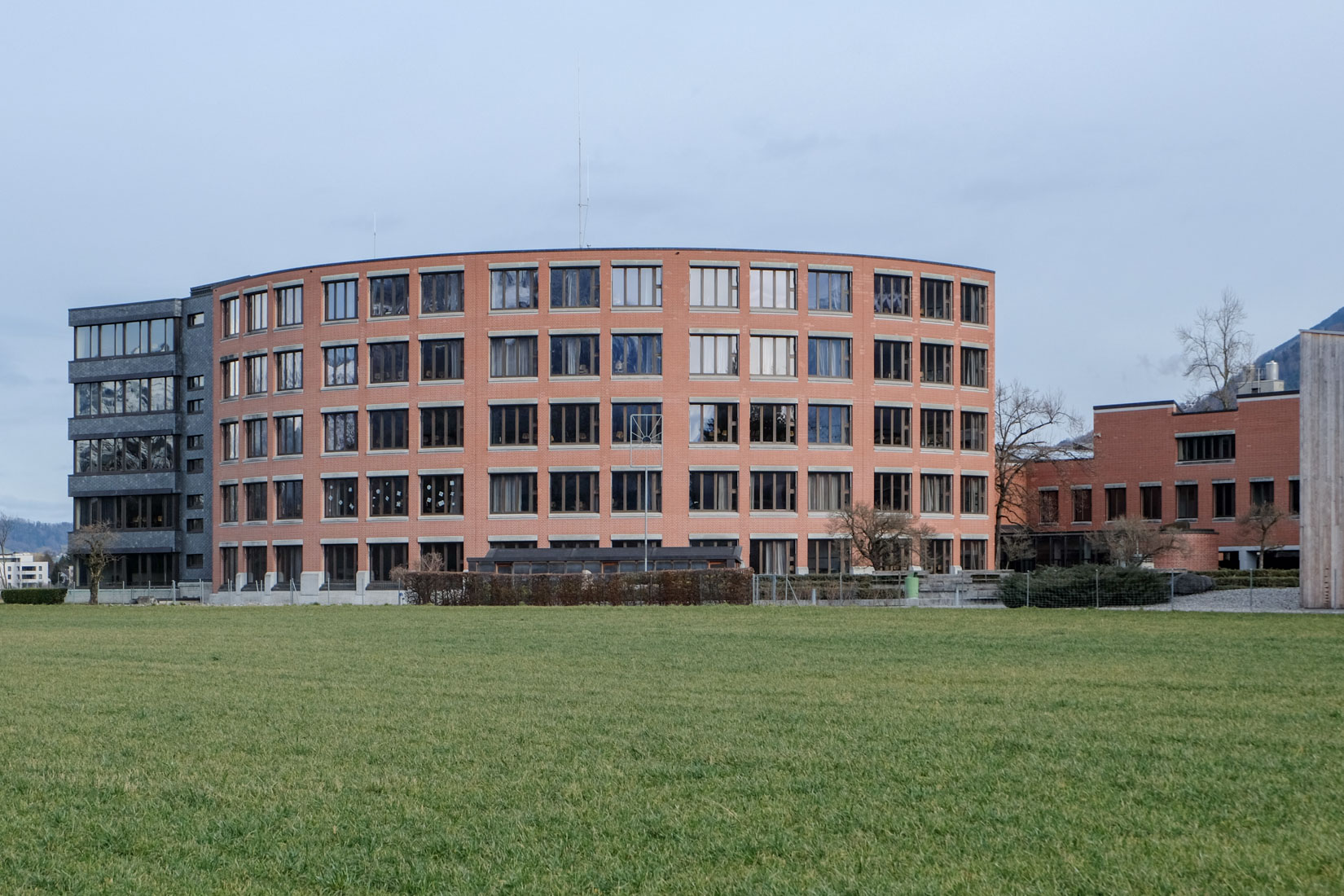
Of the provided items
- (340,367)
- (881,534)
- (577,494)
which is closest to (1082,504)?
(881,534)

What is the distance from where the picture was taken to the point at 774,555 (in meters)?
80.1

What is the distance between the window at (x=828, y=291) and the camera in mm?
80875

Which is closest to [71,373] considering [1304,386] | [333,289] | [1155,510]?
[333,289]

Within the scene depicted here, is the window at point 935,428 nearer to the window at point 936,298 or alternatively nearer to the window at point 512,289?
the window at point 936,298

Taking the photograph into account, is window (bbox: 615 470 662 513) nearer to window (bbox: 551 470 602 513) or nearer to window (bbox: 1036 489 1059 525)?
window (bbox: 551 470 602 513)

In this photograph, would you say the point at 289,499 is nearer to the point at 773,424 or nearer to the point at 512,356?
the point at 512,356

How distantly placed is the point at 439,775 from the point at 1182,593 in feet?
157

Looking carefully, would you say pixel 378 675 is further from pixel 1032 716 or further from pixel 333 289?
pixel 333 289

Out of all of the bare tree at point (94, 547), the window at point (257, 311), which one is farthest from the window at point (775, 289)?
the bare tree at point (94, 547)

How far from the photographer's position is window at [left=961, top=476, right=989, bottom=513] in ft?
278

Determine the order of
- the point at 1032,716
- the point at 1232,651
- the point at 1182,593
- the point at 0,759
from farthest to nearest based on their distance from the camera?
1. the point at 1182,593
2. the point at 1232,651
3. the point at 1032,716
4. the point at 0,759

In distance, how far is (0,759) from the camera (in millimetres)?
11680

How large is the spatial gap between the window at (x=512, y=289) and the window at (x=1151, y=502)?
146 ft

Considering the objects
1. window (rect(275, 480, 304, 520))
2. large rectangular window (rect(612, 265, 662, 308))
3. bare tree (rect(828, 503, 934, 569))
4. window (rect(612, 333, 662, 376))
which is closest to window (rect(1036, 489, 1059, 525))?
bare tree (rect(828, 503, 934, 569))
